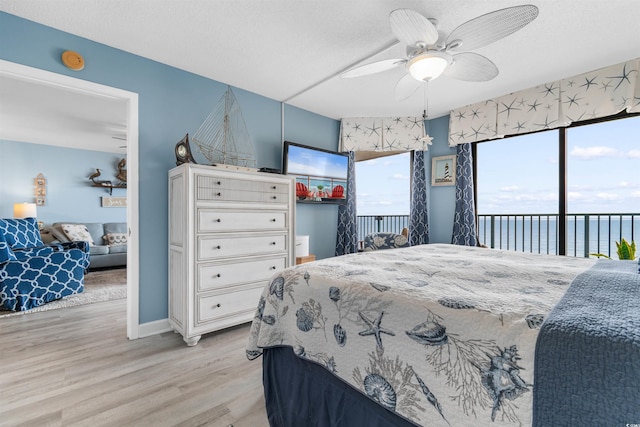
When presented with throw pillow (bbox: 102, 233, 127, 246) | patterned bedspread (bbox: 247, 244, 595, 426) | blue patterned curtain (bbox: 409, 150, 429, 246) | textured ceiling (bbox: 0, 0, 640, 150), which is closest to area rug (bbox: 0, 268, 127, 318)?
throw pillow (bbox: 102, 233, 127, 246)

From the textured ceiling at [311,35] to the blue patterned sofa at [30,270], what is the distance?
255 cm

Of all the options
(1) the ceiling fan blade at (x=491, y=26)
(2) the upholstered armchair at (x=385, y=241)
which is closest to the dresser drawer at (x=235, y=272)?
(2) the upholstered armchair at (x=385, y=241)

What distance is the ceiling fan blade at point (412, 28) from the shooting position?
5.28 feet

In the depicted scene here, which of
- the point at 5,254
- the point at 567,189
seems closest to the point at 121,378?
the point at 5,254

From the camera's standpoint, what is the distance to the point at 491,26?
5.44 feet

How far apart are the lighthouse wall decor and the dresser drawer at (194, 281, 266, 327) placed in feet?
9.81

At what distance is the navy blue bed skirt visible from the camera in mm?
1036

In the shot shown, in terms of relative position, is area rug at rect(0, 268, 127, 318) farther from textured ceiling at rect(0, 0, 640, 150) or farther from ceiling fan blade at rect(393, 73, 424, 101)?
ceiling fan blade at rect(393, 73, 424, 101)

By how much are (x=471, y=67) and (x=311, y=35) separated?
1.24m

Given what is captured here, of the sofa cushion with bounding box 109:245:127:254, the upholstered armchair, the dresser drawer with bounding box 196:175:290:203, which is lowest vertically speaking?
the sofa cushion with bounding box 109:245:127:254

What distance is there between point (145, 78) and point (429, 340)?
3.03 meters

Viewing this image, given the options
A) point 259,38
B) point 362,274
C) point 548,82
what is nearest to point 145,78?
point 259,38

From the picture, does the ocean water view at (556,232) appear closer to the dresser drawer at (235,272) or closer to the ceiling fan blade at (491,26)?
the ceiling fan blade at (491,26)

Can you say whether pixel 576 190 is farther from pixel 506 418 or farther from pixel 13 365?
pixel 13 365
